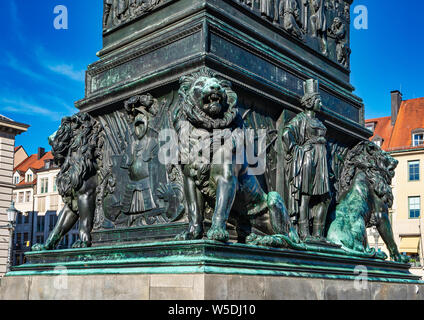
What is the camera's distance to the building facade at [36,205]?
67.5 metres

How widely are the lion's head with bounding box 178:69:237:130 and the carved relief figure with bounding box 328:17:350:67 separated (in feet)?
15.6

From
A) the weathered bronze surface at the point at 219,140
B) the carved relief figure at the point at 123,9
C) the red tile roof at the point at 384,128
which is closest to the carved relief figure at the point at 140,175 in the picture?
the weathered bronze surface at the point at 219,140

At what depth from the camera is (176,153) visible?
25.8ft

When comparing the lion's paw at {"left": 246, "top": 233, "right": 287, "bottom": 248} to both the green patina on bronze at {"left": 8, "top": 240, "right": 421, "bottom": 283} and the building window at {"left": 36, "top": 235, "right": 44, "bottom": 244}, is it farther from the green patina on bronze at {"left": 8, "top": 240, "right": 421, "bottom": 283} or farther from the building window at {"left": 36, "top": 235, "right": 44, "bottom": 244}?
the building window at {"left": 36, "top": 235, "right": 44, "bottom": 244}

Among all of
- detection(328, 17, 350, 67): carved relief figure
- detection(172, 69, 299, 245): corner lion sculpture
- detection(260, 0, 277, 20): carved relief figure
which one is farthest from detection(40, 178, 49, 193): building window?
detection(172, 69, 299, 245): corner lion sculpture

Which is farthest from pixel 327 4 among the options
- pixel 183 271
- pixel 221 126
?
pixel 183 271

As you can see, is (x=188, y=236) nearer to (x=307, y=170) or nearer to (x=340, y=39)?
(x=307, y=170)

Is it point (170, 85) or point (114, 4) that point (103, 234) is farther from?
point (114, 4)

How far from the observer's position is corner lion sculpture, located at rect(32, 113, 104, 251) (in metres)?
9.12

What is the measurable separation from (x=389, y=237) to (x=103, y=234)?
5410 millimetres

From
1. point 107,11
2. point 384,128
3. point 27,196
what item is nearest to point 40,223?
point 27,196

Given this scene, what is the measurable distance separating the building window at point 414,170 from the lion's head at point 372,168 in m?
40.8

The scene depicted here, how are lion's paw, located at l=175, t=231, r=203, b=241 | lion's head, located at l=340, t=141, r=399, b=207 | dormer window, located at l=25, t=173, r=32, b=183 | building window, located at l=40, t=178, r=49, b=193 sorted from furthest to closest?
dormer window, located at l=25, t=173, r=32, b=183 < building window, located at l=40, t=178, r=49, b=193 < lion's head, located at l=340, t=141, r=399, b=207 < lion's paw, located at l=175, t=231, r=203, b=241
